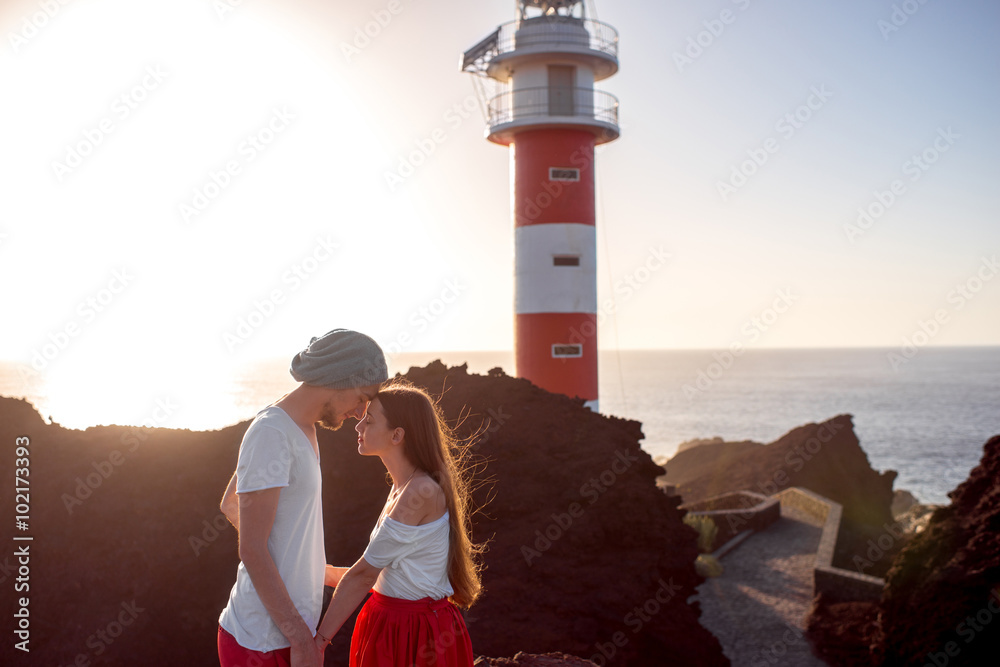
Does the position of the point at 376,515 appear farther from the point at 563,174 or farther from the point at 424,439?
the point at 563,174

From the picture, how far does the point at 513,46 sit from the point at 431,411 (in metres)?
17.0

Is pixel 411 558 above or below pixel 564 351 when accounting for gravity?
below

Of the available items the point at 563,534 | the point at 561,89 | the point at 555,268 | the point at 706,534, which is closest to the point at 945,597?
the point at 563,534

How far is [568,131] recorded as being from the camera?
1759cm

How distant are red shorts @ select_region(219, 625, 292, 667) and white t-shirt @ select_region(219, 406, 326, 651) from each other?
0.03 meters

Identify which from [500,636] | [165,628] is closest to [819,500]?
[500,636]

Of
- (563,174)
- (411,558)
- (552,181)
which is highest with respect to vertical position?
(563,174)

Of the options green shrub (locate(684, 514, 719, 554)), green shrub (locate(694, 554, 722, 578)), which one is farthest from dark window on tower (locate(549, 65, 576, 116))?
green shrub (locate(694, 554, 722, 578))

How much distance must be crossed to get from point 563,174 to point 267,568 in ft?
52.5

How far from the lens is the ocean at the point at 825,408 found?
55.1 metres

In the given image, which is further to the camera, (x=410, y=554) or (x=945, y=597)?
(x=945, y=597)

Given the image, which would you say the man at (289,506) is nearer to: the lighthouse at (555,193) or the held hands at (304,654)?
the held hands at (304,654)

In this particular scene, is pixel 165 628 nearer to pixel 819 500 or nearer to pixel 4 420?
pixel 4 420

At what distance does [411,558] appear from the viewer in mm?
3090
